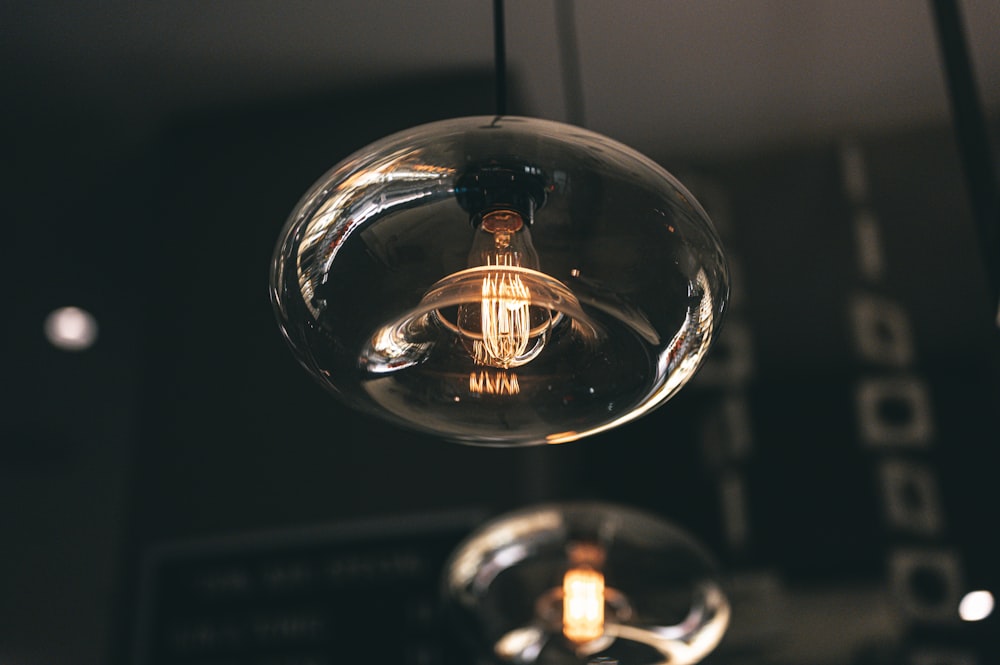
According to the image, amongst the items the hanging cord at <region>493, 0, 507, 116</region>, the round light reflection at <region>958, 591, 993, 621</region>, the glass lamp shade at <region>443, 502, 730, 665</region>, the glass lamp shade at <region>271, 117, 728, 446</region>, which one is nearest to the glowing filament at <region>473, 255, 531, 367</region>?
the glass lamp shade at <region>271, 117, 728, 446</region>

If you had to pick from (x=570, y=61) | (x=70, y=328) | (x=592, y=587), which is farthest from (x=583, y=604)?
(x=70, y=328)

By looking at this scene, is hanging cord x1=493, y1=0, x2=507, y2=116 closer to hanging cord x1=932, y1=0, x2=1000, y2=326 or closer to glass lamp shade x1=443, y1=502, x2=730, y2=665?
hanging cord x1=932, y1=0, x2=1000, y2=326

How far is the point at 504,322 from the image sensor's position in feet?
2.83

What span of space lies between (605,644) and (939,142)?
1997 mm

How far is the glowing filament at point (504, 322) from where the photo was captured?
80cm

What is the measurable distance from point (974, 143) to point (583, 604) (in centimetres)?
78

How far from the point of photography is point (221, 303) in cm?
283

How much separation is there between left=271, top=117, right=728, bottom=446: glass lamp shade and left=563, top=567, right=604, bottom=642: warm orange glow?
0.62 meters

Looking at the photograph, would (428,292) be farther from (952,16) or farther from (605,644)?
(605,644)

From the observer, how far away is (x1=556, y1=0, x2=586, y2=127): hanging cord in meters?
2.52

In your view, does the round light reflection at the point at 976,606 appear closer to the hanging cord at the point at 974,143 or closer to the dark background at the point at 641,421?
the dark background at the point at 641,421

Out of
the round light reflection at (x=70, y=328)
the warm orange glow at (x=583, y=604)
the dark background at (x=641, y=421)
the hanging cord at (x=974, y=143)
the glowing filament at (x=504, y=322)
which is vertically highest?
the round light reflection at (x=70, y=328)

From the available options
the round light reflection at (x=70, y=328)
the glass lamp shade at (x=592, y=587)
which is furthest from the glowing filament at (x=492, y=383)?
the round light reflection at (x=70, y=328)

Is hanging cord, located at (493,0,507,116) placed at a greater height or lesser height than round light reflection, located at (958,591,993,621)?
lesser
